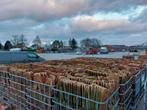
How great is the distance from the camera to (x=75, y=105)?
285cm

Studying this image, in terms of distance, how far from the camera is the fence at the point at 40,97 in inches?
107

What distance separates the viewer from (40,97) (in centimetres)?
351

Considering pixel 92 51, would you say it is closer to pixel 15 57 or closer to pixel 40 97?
pixel 15 57

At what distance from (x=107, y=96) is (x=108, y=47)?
885 inches

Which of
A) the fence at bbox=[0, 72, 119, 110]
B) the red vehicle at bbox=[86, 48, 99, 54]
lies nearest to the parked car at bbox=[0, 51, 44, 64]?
the fence at bbox=[0, 72, 119, 110]

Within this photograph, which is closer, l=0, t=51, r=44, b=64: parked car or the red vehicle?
l=0, t=51, r=44, b=64: parked car

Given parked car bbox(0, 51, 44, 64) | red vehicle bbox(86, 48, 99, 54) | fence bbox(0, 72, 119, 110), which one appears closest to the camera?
fence bbox(0, 72, 119, 110)

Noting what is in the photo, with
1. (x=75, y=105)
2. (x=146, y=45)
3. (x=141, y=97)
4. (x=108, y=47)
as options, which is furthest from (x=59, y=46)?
(x=75, y=105)

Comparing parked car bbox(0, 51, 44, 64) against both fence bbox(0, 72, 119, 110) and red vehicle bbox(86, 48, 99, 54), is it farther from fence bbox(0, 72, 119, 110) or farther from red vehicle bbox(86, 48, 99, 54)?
red vehicle bbox(86, 48, 99, 54)

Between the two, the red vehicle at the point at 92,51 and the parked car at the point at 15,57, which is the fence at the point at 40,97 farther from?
the red vehicle at the point at 92,51

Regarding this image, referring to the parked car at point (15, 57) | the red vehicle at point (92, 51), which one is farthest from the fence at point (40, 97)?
the red vehicle at point (92, 51)

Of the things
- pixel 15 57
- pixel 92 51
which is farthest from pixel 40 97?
pixel 92 51

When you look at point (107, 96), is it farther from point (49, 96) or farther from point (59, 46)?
point (59, 46)

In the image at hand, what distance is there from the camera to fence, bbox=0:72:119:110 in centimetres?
272
